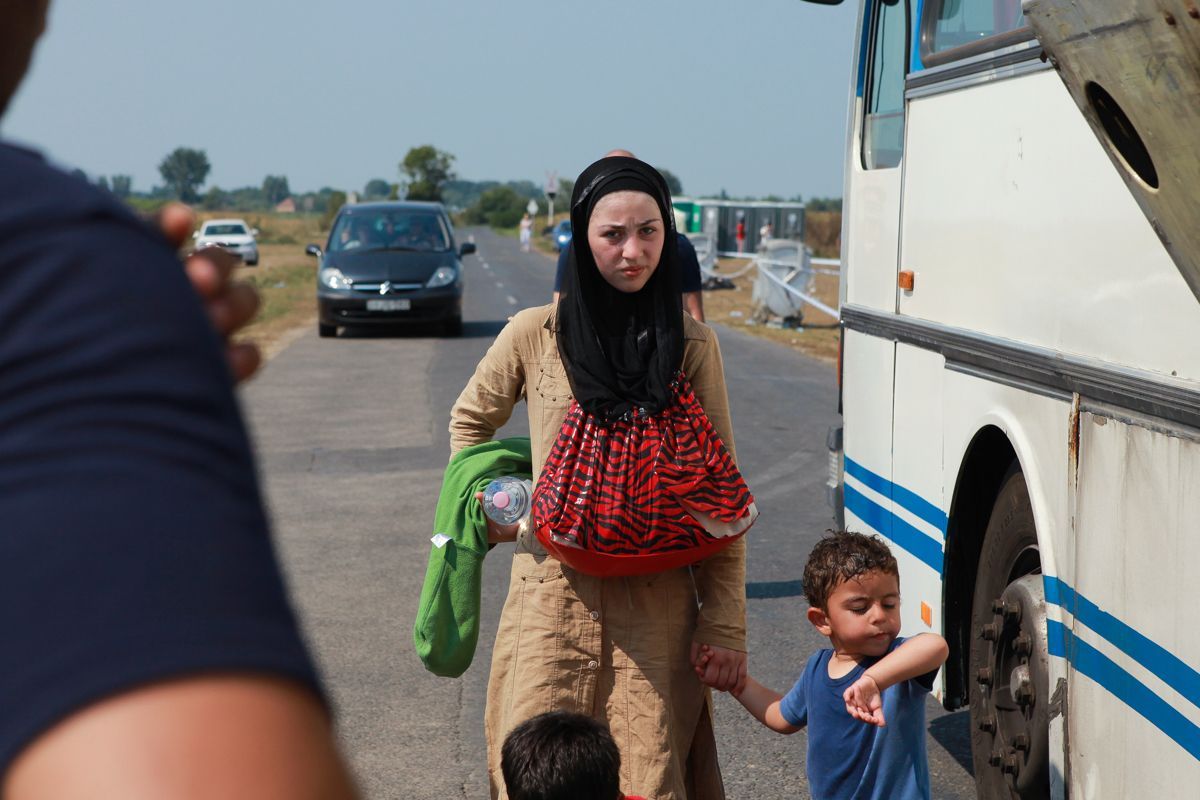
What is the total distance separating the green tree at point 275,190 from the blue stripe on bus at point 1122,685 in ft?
641

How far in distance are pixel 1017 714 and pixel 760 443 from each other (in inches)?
300

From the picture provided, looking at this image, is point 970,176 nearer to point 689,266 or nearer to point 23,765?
point 689,266

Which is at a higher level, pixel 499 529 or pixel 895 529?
pixel 499 529

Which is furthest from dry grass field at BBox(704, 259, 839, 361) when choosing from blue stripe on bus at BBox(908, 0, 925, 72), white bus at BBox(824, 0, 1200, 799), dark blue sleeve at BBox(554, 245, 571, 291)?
dark blue sleeve at BBox(554, 245, 571, 291)

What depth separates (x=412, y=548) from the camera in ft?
26.7

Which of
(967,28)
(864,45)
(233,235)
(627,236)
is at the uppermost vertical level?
(864,45)

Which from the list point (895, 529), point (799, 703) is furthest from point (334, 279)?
point (799, 703)

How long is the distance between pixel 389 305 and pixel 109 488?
20.6 meters

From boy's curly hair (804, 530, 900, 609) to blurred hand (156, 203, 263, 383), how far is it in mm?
2529

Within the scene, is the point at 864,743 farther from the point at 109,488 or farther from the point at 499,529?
the point at 109,488

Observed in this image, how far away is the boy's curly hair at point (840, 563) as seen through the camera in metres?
3.35

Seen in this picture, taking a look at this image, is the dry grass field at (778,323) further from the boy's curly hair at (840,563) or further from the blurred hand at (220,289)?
the blurred hand at (220,289)

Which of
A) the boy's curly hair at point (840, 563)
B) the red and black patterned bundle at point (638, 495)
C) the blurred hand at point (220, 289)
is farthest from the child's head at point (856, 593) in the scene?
the blurred hand at point (220, 289)

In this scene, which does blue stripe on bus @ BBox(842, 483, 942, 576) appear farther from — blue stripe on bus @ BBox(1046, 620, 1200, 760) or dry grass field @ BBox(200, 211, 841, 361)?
dry grass field @ BBox(200, 211, 841, 361)
